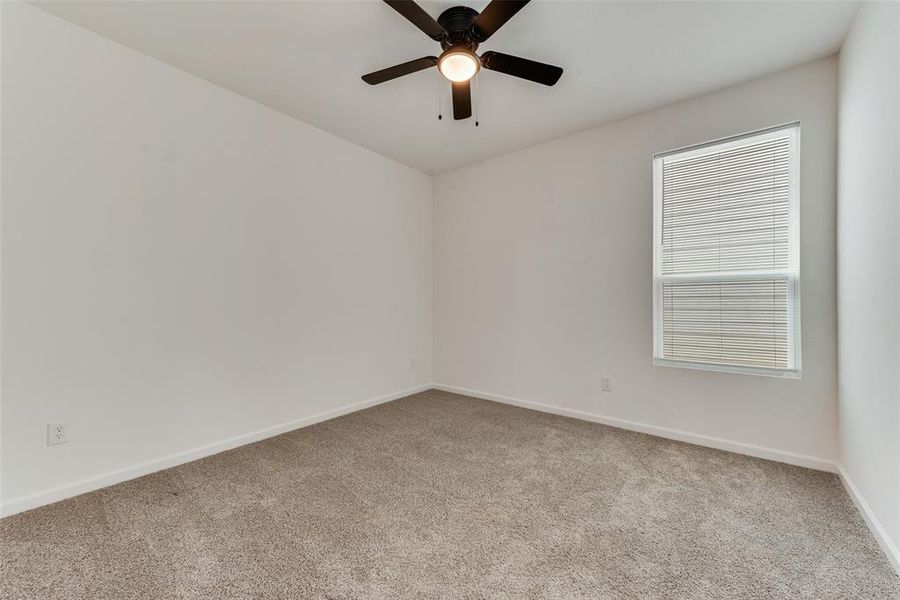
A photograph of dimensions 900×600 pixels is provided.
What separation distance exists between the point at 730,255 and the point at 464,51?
7.52ft

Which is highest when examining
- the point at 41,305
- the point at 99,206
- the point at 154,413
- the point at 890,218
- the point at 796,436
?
the point at 99,206

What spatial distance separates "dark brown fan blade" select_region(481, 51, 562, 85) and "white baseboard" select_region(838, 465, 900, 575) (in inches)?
101

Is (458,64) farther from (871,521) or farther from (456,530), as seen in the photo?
(871,521)

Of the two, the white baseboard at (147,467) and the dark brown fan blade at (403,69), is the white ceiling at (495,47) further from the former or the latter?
the white baseboard at (147,467)

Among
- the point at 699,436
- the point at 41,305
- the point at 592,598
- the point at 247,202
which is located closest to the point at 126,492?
the point at 41,305

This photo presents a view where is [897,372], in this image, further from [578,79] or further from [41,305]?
[41,305]

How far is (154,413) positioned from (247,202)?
1552 millimetres

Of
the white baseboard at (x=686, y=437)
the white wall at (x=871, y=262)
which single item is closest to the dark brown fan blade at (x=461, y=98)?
the white wall at (x=871, y=262)

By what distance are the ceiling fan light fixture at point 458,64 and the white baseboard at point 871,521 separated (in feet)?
9.24

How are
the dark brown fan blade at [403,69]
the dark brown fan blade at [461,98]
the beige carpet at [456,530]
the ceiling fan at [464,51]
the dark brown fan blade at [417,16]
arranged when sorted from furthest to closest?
1. the dark brown fan blade at [461,98]
2. the dark brown fan blade at [403,69]
3. the ceiling fan at [464,51]
4. the dark brown fan blade at [417,16]
5. the beige carpet at [456,530]

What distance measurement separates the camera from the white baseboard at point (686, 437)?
2404 millimetres

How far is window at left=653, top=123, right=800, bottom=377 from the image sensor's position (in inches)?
98.6

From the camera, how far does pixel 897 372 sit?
1.52 meters

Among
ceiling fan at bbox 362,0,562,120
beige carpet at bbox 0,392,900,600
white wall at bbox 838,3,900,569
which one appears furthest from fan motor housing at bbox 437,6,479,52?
beige carpet at bbox 0,392,900,600
